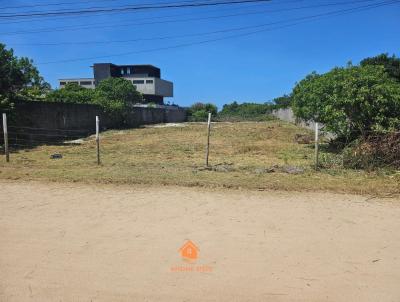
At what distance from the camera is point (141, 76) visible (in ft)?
230

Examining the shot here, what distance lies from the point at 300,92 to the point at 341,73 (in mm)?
3147

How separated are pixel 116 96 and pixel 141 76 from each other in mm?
37268

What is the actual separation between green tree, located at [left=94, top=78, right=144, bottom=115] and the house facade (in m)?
29.9

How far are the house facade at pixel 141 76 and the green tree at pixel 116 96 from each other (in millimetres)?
29900

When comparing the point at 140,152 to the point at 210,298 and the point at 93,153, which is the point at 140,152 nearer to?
the point at 93,153

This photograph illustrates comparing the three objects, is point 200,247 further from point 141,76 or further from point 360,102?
point 141,76

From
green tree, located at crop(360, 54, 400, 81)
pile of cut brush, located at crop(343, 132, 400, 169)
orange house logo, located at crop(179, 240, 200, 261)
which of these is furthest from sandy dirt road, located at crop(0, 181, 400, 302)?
green tree, located at crop(360, 54, 400, 81)

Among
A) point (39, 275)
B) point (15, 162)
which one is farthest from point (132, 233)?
point (15, 162)

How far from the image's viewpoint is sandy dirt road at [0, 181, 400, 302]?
362 cm

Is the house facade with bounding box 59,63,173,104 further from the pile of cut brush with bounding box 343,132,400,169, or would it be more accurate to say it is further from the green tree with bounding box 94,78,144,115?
the pile of cut brush with bounding box 343,132,400,169

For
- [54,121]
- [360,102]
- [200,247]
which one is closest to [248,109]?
[54,121]

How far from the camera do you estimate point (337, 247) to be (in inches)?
184

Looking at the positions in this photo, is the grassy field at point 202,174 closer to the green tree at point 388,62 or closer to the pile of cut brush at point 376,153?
the pile of cut brush at point 376,153

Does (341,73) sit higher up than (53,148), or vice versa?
(341,73)
